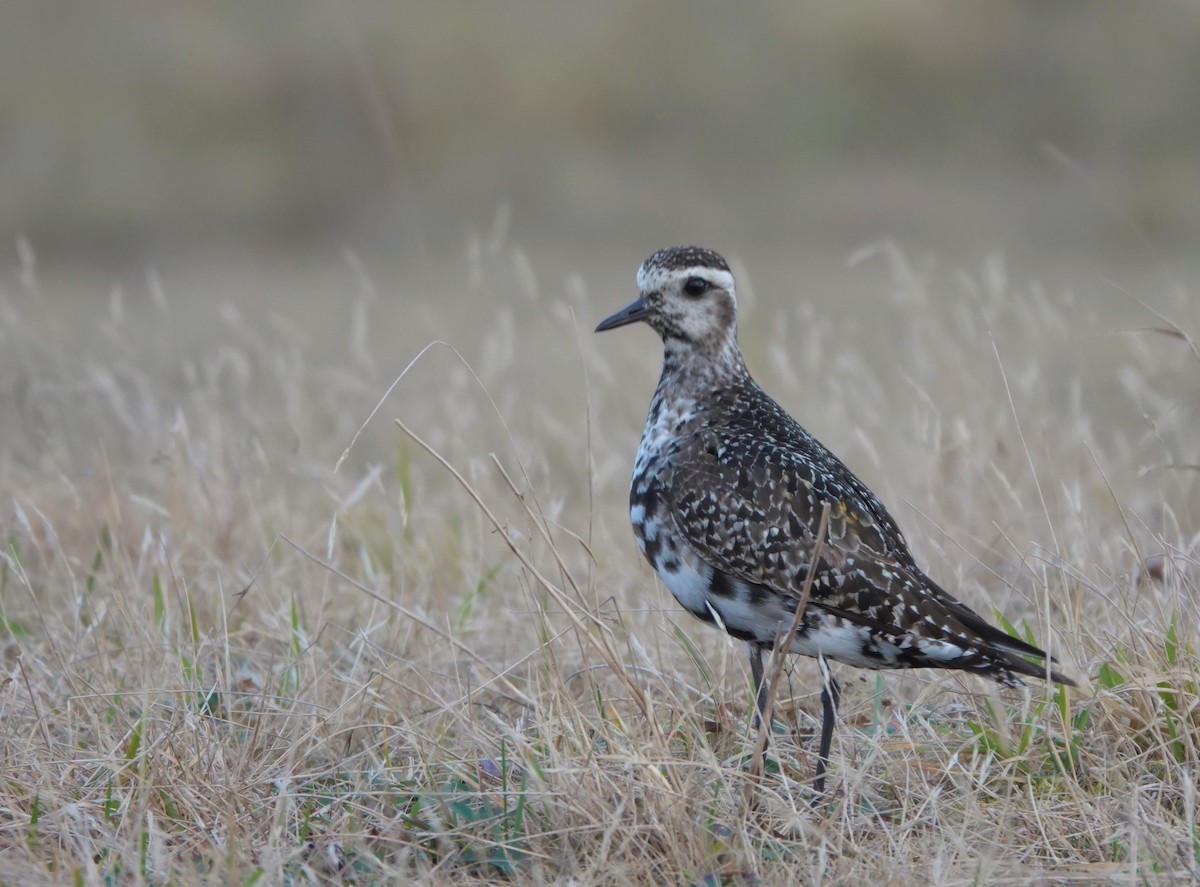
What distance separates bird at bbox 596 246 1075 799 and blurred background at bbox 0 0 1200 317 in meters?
15.1

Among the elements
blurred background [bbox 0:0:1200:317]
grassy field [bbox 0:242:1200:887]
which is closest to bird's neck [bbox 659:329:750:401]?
grassy field [bbox 0:242:1200:887]

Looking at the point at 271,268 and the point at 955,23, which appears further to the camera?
the point at 955,23

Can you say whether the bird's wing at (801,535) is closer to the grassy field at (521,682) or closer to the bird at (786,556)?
the bird at (786,556)

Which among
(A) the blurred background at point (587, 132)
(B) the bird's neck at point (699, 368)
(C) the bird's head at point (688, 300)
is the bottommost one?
(A) the blurred background at point (587, 132)

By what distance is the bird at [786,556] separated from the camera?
4059mm

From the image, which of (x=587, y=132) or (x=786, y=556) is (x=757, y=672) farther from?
(x=587, y=132)

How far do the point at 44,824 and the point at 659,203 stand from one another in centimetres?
1898

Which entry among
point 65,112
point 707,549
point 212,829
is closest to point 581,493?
point 707,549

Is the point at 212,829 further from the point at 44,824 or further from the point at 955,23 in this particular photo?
the point at 955,23

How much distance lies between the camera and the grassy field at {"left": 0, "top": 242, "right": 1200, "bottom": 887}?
3627 millimetres

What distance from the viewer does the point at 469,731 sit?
402cm

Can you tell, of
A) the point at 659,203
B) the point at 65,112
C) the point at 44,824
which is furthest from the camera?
the point at 65,112

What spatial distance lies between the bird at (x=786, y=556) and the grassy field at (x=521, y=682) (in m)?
0.17

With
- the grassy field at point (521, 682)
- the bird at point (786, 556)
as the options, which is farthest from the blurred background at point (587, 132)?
the bird at point (786, 556)
